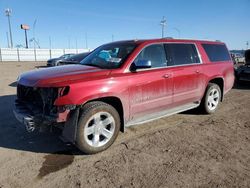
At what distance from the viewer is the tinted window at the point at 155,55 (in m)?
4.46

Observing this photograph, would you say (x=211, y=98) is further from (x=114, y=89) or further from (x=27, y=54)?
(x=27, y=54)

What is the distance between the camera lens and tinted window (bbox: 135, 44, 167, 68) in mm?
4462

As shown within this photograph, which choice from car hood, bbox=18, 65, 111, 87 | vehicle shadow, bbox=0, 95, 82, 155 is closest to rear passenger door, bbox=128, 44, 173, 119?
car hood, bbox=18, 65, 111, 87

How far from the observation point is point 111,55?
472cm

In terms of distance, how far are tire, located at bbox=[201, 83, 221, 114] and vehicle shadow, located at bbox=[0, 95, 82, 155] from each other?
3579mm

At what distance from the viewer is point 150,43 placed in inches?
182

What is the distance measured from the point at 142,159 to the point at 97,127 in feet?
2.95

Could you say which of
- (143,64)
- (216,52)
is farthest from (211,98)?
(143,64)

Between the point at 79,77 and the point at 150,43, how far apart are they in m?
1.75

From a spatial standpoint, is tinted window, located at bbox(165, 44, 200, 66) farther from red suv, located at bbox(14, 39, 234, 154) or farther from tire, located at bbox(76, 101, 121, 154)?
tire, located at bbox(76, 101, 121, 154)

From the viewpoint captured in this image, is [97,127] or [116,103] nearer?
[97,127]

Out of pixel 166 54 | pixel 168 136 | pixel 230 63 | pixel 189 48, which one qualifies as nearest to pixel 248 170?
Answer: pixel 168 136

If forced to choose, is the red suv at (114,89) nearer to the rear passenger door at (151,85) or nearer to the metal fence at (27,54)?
the rear passenger door at (151,85)

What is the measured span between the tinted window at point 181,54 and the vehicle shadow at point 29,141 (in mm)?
2709
